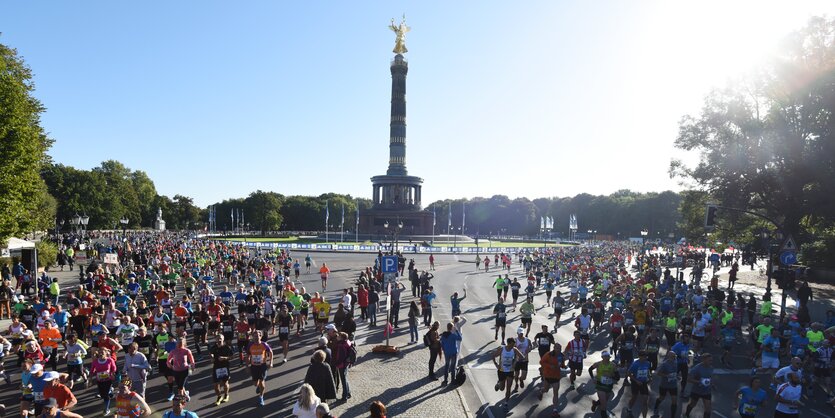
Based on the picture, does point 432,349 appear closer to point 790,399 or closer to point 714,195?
point 790,399

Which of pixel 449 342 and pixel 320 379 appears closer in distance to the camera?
pixel 320 379

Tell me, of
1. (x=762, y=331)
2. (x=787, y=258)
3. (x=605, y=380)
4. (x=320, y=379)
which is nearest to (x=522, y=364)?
(x=605, y=380)

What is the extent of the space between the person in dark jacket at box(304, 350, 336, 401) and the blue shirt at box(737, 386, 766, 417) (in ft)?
24.0

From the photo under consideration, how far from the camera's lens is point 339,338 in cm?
1123

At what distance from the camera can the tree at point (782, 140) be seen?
2948 centimetres

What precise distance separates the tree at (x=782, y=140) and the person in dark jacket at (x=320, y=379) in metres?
31.9

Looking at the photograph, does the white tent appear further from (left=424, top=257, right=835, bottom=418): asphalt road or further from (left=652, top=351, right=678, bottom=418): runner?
(left=652, top=351, right=678, bottom=418): runner

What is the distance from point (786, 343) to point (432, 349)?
1097 cm

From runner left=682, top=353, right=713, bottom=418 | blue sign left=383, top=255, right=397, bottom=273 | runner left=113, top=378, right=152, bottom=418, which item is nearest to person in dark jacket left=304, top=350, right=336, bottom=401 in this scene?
runner left=113, top=378, right=152, bottom=418

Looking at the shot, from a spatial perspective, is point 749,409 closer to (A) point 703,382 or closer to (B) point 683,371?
(A) point 703,382

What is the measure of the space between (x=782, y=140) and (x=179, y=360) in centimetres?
3514

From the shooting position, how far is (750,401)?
901 cm

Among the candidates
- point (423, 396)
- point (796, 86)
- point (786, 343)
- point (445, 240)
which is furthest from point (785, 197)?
point (445, 240)

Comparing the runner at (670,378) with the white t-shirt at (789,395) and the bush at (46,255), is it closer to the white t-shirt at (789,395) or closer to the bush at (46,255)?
the white t-shirt at (789,395)
